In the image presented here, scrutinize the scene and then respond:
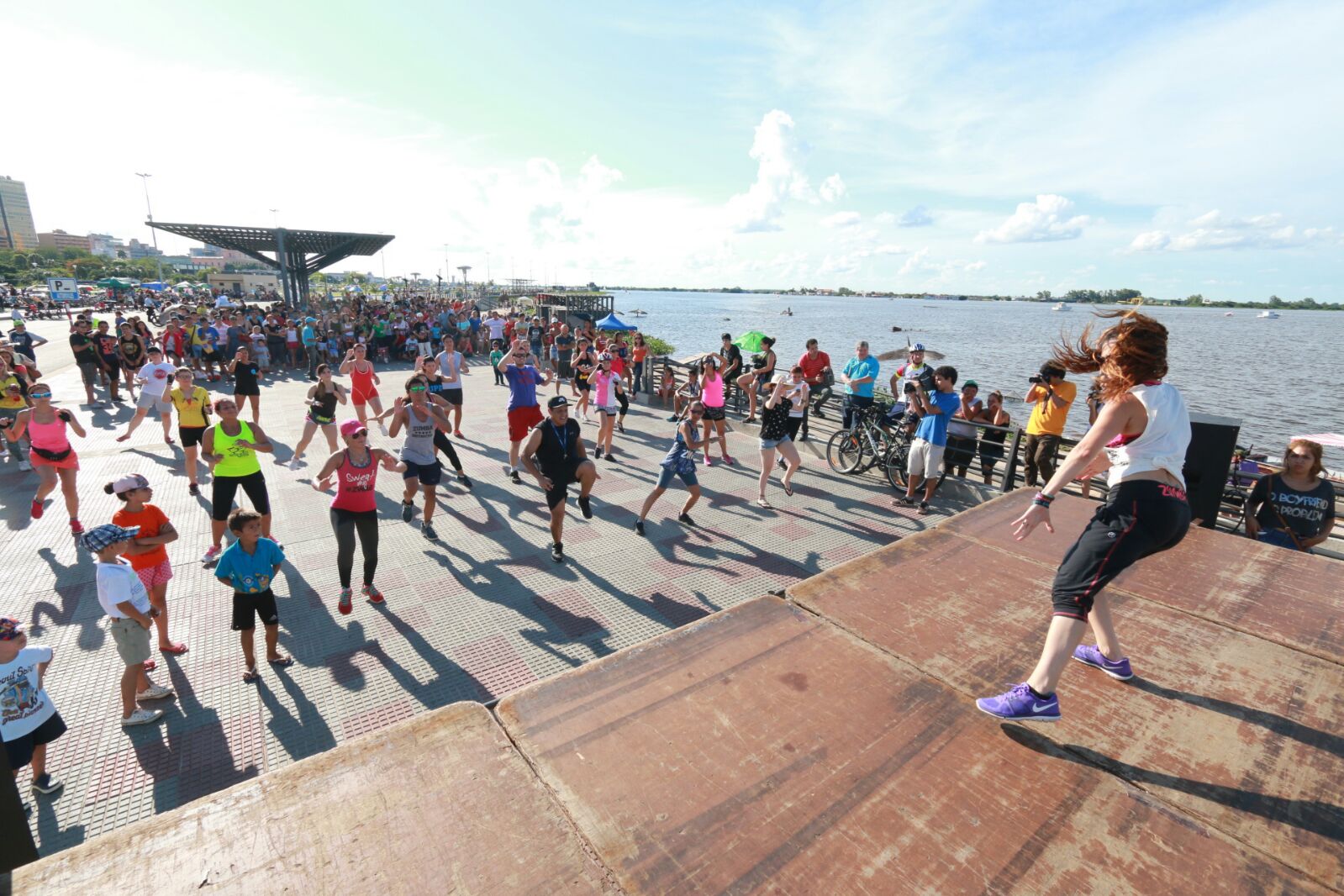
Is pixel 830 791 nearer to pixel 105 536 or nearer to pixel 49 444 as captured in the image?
pixel 105 536

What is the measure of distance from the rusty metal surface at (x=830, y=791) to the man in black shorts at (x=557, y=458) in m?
3.27

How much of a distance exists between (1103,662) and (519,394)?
23.3ft

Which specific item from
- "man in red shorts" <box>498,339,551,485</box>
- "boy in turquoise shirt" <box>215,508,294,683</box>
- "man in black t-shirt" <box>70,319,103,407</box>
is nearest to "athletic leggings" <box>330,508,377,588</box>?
"boy in turquoise shirt" <box>215,508,294,683</box>

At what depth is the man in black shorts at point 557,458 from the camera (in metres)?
5.75

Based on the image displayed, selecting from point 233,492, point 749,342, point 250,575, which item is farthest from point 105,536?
point 749,342

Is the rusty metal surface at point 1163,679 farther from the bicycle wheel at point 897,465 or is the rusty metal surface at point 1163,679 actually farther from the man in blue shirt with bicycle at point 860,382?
the man in blue shirt with bicycle at point 860,382

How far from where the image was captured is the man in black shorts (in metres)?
→ 5.75

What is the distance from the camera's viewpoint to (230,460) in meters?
5.62

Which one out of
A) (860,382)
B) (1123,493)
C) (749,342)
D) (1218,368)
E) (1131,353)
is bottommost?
(1218,368)

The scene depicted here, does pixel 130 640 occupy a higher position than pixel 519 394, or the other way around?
pixel 519 394

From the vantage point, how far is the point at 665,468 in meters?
6.84

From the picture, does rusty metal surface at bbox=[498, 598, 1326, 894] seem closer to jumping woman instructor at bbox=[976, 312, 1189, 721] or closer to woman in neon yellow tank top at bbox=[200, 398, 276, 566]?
jumping woman instructor at bbox=[976, 312, 1189, 721]

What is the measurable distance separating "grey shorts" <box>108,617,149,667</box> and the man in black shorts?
2.98 m

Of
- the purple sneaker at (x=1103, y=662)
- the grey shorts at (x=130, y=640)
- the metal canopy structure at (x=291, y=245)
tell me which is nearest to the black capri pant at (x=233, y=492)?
the grey shorts at (x=130, y=640)
